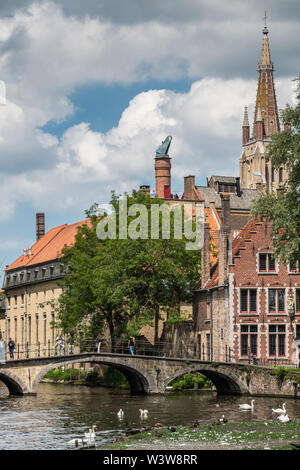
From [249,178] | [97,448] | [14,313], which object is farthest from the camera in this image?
[249,178]

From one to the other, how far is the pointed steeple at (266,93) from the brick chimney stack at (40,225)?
70734 millimetres

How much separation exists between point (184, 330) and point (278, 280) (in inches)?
409

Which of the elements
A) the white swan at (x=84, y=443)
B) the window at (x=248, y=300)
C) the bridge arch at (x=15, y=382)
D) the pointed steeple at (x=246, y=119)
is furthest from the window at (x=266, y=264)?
the pointed steeple at (x=246, y=119)

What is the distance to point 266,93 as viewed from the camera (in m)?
184

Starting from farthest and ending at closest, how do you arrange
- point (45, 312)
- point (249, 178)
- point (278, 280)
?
point (249, 178) < point (45, 312) < point (278, 280)

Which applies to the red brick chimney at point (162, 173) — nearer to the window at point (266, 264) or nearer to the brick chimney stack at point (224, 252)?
the brick chimney stack at point (224, 252)

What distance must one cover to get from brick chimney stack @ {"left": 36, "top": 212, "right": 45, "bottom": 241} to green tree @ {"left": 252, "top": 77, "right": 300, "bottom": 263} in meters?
77.3

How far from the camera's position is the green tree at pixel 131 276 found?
68.6 metres

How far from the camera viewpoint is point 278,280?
66.3 metres

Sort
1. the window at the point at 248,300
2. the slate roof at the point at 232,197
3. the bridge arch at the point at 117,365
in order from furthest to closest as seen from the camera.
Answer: the slate roof at the point at 232,197 < the window at the point at 248,300 < the bridge arch at the point at 117,365

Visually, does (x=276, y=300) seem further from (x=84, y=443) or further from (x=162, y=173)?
(x=162, y=173)

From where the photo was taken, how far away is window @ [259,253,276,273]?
66312mm
